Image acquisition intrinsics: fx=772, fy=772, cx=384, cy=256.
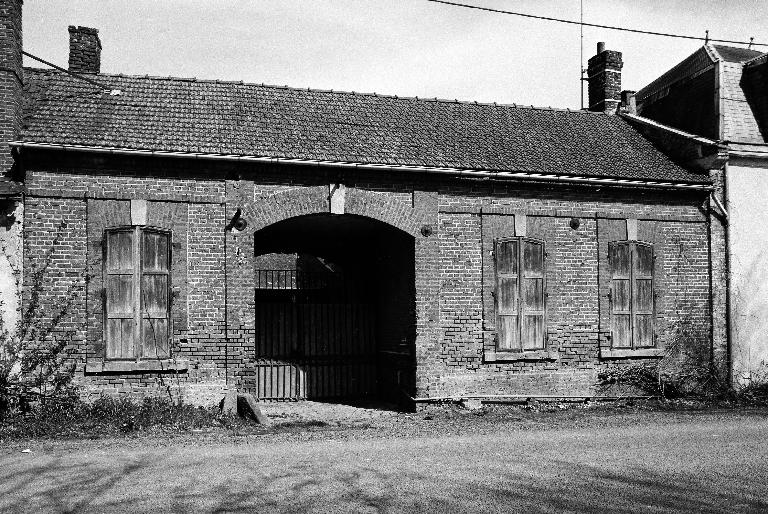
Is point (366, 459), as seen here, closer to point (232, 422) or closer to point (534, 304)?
point (232, 422)

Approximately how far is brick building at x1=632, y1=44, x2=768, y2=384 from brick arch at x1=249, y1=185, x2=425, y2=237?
6499 mm

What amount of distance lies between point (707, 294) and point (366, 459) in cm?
942

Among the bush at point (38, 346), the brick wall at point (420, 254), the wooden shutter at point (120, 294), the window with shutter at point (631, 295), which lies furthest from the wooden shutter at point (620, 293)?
the bush at point (38, 346)

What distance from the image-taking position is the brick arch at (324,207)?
1295 centimetres

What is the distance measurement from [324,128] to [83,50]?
5139 mm

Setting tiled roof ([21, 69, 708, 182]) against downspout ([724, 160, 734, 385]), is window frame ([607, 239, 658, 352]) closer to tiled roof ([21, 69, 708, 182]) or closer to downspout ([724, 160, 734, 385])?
tiled roof ([21, 69, 708, 182])

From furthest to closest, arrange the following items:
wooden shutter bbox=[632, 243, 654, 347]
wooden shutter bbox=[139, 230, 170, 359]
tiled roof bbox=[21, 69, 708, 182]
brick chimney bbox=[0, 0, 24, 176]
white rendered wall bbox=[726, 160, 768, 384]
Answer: white rendered wall bbox=[726, 160, 768, 384] < wooden shutter bbox=[632, 243, 654, 347] < tiled roof bbox=[21, 69, 708, 182] < wooden shutter bbox=[139, 230, 170, 359] < brick chimney bbox=[0, 0, 24, 176]

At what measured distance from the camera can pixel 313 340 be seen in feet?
51.6

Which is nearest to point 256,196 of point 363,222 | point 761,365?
point 363,222

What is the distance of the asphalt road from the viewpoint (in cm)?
700

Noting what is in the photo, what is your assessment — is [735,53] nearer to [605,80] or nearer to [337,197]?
[605,80]

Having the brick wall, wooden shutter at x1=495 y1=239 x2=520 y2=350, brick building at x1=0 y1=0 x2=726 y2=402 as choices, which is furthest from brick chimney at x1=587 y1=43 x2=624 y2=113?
wooden shutter at x1=495 y1=239 x2=520 y2=350

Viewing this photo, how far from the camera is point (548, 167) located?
579 inches

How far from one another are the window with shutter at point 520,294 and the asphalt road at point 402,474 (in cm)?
326
